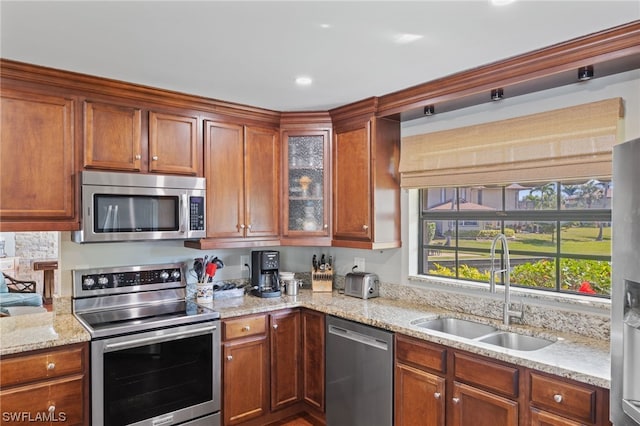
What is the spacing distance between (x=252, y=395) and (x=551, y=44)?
2835 millimetres

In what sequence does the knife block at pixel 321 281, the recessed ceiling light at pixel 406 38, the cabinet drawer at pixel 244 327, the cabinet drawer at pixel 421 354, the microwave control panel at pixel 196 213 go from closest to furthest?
the recessed ceiling light at pixel 406 38, the cabinet drawer at pixel 421 354, the cabinet drawer at pixel 244 327, the microwave control panel at pixel 196 213, the knife block at pixel 321 281

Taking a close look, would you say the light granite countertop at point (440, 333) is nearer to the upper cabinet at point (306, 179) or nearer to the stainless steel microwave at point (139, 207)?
the upper cabinet at point (306, 179)

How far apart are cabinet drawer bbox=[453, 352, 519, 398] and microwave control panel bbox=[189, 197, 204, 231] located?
191 cm

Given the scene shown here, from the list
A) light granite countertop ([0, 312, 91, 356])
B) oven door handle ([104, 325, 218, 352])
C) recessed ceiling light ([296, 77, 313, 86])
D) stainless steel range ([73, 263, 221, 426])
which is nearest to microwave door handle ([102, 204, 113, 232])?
stainless steel range ([73, 263, 221, 426])

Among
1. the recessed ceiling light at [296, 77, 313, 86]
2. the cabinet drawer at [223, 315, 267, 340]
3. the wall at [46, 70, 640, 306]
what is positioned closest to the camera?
the wall at [46, 70, 640, 306]

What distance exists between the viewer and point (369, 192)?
3219 millimetres

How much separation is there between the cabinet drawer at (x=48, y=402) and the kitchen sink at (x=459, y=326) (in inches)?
78.1

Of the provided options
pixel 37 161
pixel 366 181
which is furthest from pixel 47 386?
pixel 366 181

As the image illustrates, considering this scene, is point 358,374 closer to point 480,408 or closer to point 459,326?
point 459,326

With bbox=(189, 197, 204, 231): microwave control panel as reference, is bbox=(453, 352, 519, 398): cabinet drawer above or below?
below

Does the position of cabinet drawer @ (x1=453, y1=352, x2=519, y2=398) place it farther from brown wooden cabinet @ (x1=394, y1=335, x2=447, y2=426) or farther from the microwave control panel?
the microwave control panel

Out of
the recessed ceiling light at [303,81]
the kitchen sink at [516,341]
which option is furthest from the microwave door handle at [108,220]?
the kitchen sink at [516,341]

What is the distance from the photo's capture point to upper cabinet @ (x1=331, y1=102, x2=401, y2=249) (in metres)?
3.21

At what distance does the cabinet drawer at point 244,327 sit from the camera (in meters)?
2.92
